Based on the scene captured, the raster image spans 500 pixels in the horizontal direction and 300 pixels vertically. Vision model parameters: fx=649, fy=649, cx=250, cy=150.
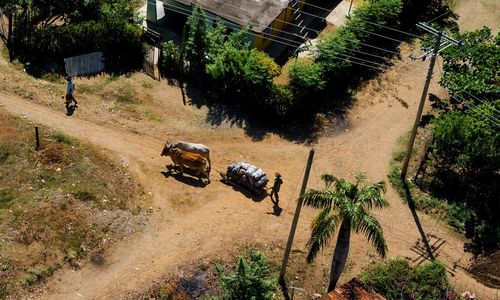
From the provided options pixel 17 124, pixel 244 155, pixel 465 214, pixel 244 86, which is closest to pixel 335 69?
pixel 244 86

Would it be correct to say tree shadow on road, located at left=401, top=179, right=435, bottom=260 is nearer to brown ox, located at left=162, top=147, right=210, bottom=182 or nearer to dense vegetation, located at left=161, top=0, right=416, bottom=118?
dense vegetation, located at left=161, top=0, right=416, bottom=118

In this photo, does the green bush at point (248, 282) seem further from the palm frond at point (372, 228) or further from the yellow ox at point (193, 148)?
the yellow ox at point (193, 148)

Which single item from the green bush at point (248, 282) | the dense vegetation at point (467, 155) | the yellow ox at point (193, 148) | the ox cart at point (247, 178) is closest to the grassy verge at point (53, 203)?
the yellow ox at point (193, 148)

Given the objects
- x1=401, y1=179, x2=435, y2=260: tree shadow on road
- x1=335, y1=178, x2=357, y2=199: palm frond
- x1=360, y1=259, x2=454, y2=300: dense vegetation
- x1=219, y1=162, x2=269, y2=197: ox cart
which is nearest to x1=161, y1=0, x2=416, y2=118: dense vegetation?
x1=219, y1=162, x2=269, y2=197: ox cart

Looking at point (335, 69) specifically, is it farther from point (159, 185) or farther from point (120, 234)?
point (120, 234)

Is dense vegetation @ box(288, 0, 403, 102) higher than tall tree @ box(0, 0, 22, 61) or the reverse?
higher

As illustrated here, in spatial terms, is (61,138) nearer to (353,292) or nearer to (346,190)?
(346,190)

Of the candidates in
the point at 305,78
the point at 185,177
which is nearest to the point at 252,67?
the point at 305,78
